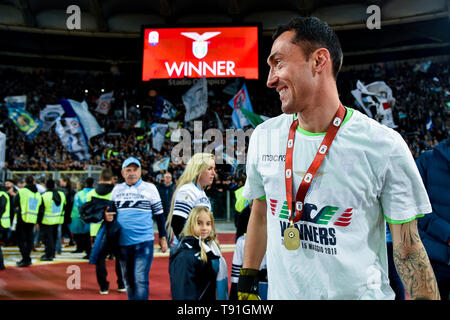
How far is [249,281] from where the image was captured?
2.09 metres

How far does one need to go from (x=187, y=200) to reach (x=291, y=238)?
2619 millimetres

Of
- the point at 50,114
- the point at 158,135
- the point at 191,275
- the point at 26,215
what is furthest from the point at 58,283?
the point at 50,114

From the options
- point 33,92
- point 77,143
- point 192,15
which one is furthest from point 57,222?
point 33,92

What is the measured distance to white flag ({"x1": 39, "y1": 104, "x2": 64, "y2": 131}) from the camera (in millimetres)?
17391

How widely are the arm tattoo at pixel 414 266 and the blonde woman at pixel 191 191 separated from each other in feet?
9.15

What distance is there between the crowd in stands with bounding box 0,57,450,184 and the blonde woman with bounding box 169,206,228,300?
12.1m

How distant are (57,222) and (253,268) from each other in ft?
28.3

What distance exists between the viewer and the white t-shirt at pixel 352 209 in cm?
178

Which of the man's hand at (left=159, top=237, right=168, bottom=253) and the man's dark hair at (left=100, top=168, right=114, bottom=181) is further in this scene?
the man's dark hair at (left=100, top=168, right=114, bottom=181)

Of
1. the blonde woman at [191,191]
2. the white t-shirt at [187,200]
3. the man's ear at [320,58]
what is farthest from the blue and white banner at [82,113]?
the man's ear at [320,58]

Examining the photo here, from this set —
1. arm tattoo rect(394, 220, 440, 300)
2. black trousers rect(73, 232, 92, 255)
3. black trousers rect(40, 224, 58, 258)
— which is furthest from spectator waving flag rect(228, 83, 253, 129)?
arm tattoo rect(394, 220, 440, 300)

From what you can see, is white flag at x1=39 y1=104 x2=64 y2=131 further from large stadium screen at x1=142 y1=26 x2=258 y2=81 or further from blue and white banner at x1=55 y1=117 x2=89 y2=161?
blue and white banner at x1=55 y1=117 x2=89 y2=161

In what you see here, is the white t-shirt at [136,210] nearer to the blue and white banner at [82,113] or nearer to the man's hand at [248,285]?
the man's hand at [248,285]
